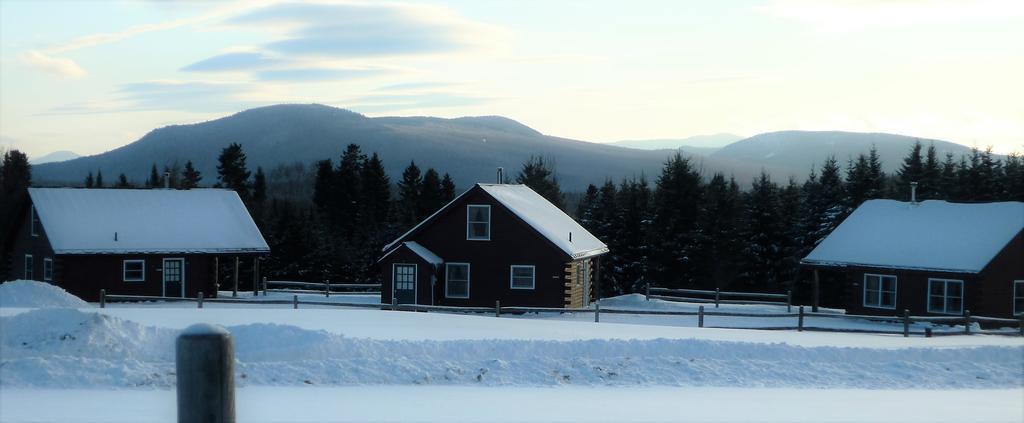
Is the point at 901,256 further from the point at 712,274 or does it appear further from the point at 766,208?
the point at 712,274

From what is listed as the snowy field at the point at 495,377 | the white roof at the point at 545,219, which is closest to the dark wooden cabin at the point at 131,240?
the white roof at the point at 545,219

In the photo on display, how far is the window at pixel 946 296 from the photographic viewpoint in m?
36.9

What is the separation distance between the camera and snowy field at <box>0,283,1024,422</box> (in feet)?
40.8

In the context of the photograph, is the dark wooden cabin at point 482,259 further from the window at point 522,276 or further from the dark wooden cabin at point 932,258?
the dark wooden cabin at point 932,258

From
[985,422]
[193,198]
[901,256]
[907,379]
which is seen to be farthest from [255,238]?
[985,422]

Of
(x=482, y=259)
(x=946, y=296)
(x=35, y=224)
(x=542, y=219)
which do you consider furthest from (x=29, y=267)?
(x=946, y=296)

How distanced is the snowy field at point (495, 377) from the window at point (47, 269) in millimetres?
27931

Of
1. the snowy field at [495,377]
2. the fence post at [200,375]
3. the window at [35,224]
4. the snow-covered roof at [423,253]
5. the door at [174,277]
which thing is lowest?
the door at [174,277]

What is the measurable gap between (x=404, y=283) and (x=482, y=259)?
3521mm

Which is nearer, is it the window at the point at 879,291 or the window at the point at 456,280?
the window at the point at 879,291

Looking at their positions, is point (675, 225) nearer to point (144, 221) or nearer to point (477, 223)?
point (477, 223)

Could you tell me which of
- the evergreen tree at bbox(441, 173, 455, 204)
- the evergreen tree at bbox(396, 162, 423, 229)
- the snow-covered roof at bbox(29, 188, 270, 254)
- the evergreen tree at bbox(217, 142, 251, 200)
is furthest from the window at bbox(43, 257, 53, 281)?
the evergreen tree at bbox(441, 173, 455, 204)

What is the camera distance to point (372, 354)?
16.6 metres

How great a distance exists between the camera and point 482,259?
4047cm
